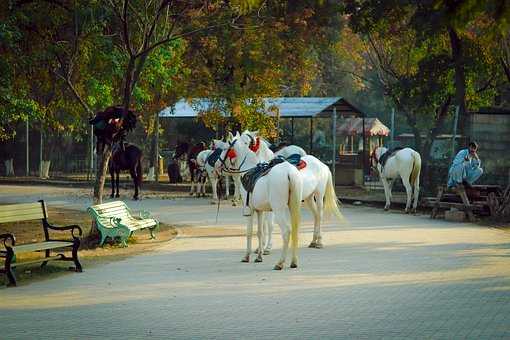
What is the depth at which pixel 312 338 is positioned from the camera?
9.38 metres

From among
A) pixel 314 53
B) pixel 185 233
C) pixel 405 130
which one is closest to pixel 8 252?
pixel 185 233

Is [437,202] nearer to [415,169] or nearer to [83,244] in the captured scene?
[415,169]

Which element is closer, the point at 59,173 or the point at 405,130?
the point at 59,173

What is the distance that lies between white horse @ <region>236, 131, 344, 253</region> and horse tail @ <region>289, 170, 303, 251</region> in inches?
89.9

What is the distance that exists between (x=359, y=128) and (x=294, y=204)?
1583 inches

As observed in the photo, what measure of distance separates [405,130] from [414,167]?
4523 cm

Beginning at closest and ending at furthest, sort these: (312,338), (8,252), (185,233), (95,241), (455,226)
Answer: (312,338), (8,252), (95,241), (185,233), (455,226)

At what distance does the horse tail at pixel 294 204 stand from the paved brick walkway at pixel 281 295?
65cm

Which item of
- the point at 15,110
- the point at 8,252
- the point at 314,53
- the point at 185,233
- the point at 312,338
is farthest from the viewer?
the point at 314,53

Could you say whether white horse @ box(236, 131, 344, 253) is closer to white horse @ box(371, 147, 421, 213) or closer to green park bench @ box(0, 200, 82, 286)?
green park bench @ box(0, 200, 82, 286)

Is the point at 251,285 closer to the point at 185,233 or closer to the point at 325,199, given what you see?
the point at 325,199

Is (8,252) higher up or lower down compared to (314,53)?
lower down

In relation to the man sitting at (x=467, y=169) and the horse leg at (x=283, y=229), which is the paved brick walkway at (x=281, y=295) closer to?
the horse leg at (x=283, y=229)

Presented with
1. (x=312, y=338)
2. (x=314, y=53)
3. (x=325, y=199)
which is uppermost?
(x=314, y=53)
